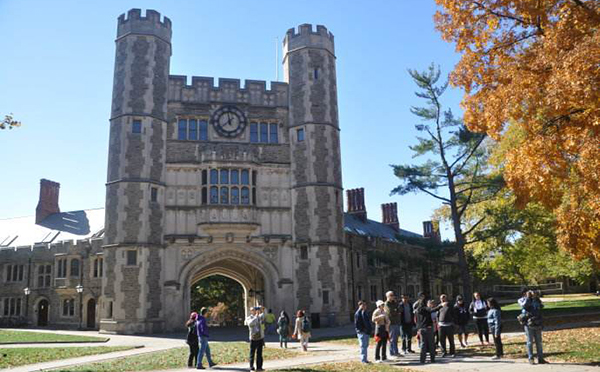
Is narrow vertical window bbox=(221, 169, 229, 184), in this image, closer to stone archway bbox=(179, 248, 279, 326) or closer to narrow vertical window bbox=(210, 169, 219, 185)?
narrow vertical window bbox=(210, 169, 219, 185)

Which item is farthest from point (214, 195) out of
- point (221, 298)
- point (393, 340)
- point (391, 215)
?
point (391, 215)

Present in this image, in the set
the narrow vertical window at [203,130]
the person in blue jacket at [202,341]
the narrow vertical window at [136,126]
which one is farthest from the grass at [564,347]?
the narrow vertical window at [136,126]

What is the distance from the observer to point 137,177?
929 inches

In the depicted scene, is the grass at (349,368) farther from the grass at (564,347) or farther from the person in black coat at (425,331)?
the grass at (564,347)

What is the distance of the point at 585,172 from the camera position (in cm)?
968

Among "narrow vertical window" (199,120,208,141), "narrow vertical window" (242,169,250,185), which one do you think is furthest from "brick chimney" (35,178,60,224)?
"narrow vertical window" (242,169,250,185)

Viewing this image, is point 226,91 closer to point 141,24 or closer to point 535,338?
point 141,24

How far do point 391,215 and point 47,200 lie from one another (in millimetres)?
29787

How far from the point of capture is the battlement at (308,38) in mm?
27297

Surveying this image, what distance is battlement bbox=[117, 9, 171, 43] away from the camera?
25.3m

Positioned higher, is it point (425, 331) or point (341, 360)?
point (425, 331)

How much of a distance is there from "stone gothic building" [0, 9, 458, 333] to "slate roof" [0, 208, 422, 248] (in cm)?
930

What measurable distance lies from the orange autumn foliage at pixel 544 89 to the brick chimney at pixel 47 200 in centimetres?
3343

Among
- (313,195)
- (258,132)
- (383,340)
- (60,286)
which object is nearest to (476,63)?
(383,340)
